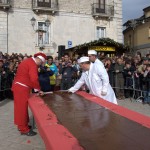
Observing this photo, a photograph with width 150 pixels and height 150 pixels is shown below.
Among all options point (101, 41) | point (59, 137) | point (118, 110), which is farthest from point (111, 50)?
point (59, 137)

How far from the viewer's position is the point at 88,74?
6695 mm

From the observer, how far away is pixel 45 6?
2717 cm

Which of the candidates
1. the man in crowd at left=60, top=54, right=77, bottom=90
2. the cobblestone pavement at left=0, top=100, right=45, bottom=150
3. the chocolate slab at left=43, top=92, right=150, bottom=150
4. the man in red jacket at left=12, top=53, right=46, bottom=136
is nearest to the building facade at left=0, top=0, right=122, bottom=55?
the man in crowd at left=60, top=54, right=77, bottom=90

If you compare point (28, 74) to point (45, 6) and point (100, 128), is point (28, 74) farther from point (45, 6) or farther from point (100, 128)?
point (45, 6)

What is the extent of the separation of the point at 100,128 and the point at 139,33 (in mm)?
37787

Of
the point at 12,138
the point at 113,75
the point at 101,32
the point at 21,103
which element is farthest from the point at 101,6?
the point at 12,138

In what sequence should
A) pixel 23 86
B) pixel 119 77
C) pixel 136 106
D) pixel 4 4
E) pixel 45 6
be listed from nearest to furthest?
pixel 23 86
pixel 136 106
pixel 119 77
pixel 4 4
pixel 45 6

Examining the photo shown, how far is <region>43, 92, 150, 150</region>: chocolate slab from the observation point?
308cm

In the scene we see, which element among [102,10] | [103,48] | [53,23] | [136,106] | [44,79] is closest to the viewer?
[44,79]

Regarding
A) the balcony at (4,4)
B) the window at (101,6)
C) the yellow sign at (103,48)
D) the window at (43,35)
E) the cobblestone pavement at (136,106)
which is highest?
the window at (101,6)

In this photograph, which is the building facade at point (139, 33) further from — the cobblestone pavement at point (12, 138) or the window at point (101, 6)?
the cobblestone pavement at point (12, 138)

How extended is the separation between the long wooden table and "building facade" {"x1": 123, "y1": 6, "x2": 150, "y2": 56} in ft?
101

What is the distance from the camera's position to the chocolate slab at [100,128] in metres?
3.08

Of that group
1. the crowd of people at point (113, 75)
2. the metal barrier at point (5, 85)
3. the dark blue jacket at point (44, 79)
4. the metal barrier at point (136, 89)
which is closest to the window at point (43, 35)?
the crowd of people at point (113, 75)
